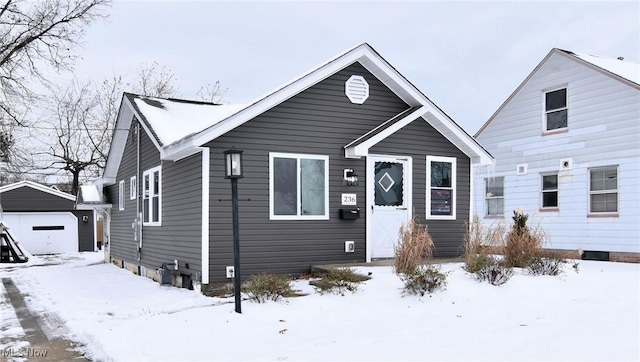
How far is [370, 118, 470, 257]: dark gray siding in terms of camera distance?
11.8 m

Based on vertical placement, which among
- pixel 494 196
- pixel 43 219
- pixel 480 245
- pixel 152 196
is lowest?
pixel 43 219

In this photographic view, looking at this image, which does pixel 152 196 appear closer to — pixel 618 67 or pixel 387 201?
pixel 387 201

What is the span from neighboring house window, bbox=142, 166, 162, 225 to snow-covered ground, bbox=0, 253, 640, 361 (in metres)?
2.67

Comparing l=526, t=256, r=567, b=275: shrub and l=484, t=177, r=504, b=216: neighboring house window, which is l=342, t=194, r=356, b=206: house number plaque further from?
l=484, t=177, r=504, b=216: neighboring house window

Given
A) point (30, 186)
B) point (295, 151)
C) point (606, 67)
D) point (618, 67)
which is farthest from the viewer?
point (30, 186)

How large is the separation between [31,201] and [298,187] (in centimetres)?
2033

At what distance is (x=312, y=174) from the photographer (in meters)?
10.9

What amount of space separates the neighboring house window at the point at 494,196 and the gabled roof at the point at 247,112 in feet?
18.3

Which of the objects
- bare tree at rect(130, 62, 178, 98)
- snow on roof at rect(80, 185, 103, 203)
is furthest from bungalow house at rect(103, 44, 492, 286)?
bare tree at rect(130, 62, 178, 98)

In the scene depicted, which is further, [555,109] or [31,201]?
[31,201]

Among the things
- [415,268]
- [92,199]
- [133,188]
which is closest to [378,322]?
[415,268]

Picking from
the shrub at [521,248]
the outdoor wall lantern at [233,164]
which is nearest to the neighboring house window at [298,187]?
the outdoor wall lantern at [233,164]

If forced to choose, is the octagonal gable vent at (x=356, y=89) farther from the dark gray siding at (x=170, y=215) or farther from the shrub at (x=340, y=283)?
the shrub at (x=340, y=283)

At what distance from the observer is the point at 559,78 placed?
632 inches
